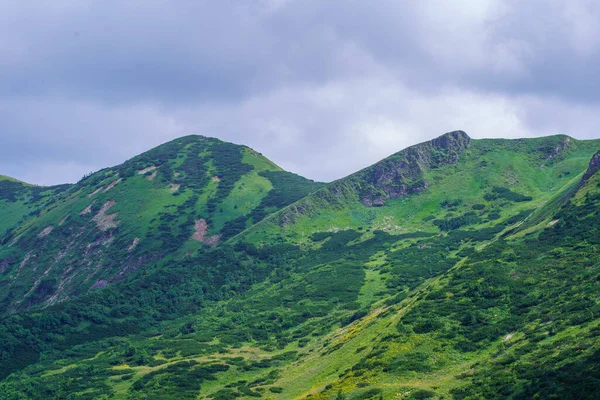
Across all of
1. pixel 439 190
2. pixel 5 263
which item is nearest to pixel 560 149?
pixel 439 190

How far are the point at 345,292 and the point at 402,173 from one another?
79350 millimetres

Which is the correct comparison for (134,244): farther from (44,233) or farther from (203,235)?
(44,233)

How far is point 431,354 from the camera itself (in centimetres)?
5775

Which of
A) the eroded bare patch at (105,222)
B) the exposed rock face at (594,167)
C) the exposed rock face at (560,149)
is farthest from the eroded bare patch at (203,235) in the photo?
the exposed rock face at (560,149)

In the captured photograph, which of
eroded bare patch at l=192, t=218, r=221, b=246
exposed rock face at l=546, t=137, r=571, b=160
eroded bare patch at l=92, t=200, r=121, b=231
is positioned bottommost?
eroded bare patch at l=192, t=218, r=221, b=246

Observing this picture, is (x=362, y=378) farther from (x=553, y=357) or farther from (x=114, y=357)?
(x=114, y=357)

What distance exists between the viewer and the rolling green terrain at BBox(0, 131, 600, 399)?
54844 mm

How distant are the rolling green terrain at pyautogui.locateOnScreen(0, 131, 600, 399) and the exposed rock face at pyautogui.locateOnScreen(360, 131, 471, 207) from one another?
2.19 ft

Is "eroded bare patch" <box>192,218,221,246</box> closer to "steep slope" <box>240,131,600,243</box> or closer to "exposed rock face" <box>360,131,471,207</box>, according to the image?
"steep slope" <box>240,131,600,243</box>

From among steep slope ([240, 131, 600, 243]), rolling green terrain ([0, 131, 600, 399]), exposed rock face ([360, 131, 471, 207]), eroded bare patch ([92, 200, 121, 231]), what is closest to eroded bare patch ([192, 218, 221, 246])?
rolling green terrain ([0, 131, 600, 399])

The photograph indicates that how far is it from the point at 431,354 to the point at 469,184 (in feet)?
425

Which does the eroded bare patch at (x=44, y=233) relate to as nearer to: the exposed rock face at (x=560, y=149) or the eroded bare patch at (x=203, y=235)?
the eroded bare patch at (x=203, y=235)

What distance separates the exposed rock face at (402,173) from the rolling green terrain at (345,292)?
26.3 inches

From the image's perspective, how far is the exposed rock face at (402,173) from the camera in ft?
603
